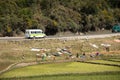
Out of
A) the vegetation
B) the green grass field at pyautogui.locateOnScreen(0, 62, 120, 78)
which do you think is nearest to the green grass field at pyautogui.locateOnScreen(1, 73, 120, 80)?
the green grass field at pyautogui.locateOnScreen(0, 62, 120, 78)

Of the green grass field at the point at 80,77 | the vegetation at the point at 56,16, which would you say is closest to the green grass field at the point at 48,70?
the green grass field at the point at 80,77

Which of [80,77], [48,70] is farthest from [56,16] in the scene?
[80,77]

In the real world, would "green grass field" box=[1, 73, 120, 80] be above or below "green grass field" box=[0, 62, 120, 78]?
above

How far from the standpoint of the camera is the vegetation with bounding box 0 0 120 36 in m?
52.7

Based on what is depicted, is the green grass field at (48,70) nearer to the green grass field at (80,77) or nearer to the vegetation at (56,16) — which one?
the green grass field at (80,77)

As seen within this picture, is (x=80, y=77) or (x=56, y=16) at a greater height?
(x=56, y=16)

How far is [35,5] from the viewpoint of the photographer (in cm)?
5897

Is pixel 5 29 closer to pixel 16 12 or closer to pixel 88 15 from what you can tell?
pixel 16 12

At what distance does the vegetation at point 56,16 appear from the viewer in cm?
5269

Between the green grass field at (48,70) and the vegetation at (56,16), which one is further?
the vegetation at (56,16)

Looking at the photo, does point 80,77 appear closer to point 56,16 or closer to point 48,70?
point 48,70

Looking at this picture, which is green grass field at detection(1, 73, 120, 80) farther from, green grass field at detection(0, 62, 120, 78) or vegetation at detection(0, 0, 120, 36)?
vegetation at detection(0, 0, 120, 36)

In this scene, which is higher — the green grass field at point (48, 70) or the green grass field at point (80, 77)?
the green grass field at point (80, 77)

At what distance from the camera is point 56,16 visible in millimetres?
56719
